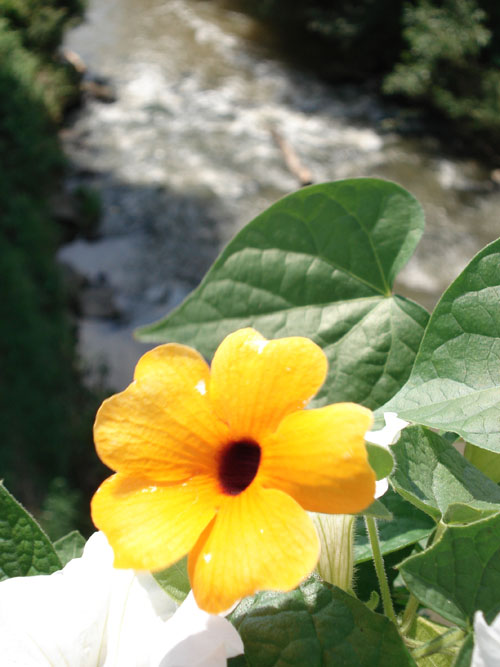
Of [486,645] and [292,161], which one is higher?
[486,645]

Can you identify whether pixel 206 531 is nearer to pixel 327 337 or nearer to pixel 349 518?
pixel 349 518

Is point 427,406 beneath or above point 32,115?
above

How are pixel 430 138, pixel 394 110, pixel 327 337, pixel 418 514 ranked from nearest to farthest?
pixel 418 514 < pixel 327 337 < pixel 430 138 < pixel 394 110

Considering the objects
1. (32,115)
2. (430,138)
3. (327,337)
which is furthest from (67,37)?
(327,337)

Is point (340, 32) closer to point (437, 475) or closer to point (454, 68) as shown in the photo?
point (454, 68)

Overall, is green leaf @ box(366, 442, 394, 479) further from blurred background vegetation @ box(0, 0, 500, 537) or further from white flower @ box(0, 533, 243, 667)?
blurred background vegetation @ box(0, 0, 500, 537)

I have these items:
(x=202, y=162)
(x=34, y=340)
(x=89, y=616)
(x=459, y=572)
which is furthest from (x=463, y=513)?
(x=202, y=162)

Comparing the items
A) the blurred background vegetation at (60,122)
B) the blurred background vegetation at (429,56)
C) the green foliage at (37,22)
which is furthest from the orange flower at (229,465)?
the green foliage at (37,22)
